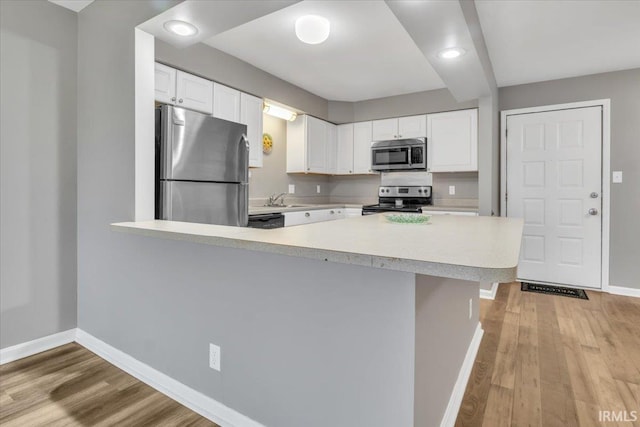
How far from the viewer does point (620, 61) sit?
326 centimetres

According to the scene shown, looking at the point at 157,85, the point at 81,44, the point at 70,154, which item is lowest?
the point at 70,154

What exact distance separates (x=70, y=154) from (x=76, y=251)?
2.21ft

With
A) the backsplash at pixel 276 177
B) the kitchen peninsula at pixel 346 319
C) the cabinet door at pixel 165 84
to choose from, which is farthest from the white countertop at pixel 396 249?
the backsplash at pixel 276 177

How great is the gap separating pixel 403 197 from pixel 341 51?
7.39 ft

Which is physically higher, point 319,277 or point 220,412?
point 319,277

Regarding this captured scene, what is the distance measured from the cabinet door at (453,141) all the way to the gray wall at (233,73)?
59.6 inches

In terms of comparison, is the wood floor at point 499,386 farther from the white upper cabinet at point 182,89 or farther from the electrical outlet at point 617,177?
the white upper cabinet at point 182,89

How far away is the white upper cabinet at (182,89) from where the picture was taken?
2598 mm

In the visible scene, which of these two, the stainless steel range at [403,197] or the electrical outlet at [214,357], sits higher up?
the stainless steel range at [403,197]

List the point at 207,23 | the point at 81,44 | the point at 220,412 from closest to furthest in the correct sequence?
1. the point at 220,412
2. the point at 207,23
3. the point at 81,44

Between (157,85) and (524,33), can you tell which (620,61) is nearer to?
(524,33)

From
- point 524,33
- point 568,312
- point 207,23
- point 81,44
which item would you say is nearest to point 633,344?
point 568,312

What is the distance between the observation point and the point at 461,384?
178 centimetres

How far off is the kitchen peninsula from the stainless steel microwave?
113 inches
